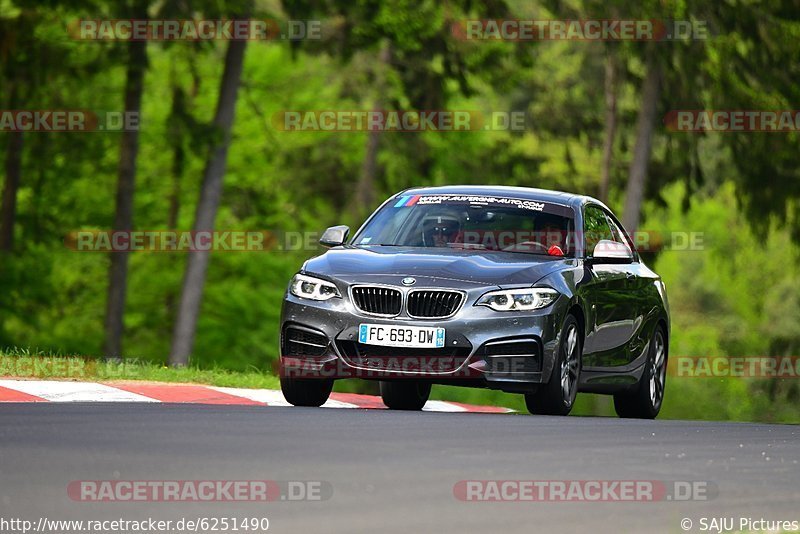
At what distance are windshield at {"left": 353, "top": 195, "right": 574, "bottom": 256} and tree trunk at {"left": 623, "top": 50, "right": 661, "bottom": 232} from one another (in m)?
23.4

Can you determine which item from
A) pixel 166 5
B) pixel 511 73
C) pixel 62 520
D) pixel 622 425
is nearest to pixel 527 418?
pixel 622 425

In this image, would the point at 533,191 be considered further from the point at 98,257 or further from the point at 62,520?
the point at 98,257

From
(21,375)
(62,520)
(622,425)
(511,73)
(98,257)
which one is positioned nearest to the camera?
(62,520)

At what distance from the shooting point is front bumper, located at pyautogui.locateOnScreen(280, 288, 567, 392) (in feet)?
43.0

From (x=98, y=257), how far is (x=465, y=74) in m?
13.5

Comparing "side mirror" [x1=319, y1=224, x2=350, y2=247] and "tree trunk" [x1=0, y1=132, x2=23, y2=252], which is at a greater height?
"side mirror" [x1=319, y1=224, x2=350, y2=247]

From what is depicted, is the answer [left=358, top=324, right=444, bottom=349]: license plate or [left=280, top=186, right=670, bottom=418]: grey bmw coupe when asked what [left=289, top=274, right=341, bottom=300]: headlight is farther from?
[left=358, top=324, right=444, bottom=349]: license plate

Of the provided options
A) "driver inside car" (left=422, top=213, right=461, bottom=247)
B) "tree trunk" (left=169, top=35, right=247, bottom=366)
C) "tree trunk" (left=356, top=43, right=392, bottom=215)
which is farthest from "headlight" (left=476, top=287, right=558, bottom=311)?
"tree trunk" (left=356, top=43, right=392, bottom=215)

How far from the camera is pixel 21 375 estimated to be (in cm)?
1507

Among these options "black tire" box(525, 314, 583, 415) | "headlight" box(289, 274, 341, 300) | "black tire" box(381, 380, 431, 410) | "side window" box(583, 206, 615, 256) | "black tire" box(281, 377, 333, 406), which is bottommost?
"black tire" box(381, 380, 431, 410)

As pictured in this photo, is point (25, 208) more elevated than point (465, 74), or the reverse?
point (465, 74)

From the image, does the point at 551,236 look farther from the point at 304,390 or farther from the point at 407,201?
the point at 304,390

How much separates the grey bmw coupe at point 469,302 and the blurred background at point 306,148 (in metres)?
14.0

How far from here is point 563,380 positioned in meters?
13.6
